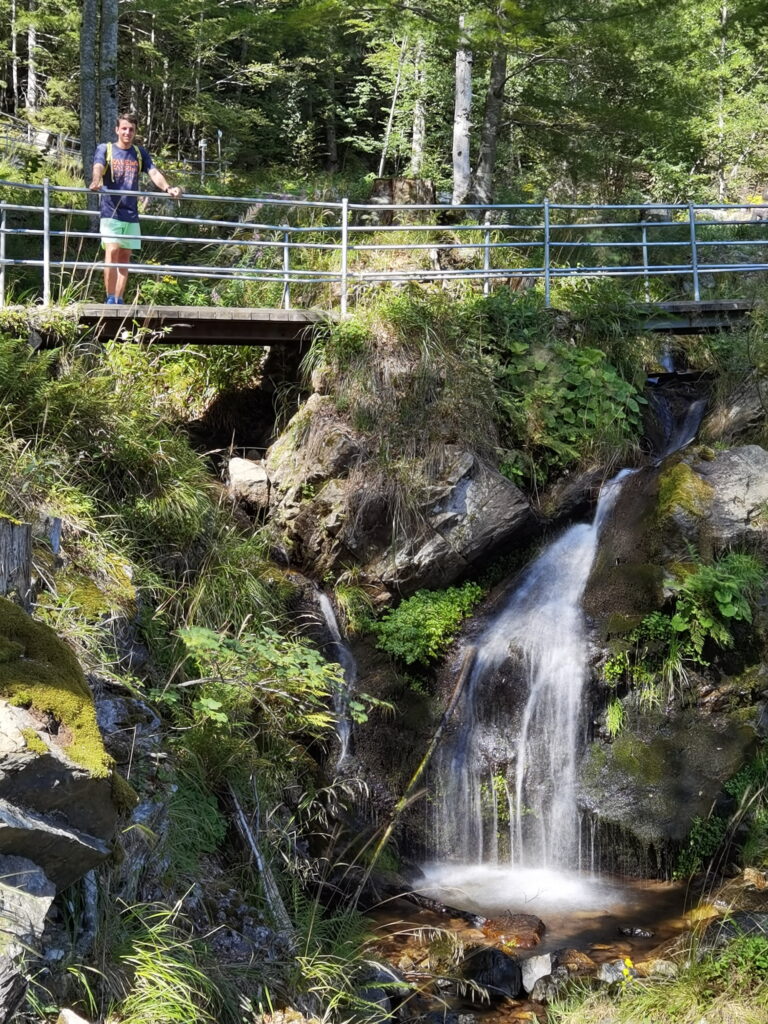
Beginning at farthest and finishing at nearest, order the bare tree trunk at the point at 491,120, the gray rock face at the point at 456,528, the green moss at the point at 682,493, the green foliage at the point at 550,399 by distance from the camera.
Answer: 1. the bare tree trunk at the point at 491,120
2. the green foliage at the point at 550,399
3. the gray rock face at the point at 456,528
4. the green moss at the point at 682,493

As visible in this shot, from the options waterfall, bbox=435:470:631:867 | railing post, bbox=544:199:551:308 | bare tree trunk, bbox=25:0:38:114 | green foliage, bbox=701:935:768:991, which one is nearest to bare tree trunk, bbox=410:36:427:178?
bare tree trunk, bbox=25:0:38:114

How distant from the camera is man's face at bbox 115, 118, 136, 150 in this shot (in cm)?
959

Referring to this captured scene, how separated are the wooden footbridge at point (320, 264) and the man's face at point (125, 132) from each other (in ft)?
2.25

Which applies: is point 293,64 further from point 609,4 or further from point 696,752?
point 696,752

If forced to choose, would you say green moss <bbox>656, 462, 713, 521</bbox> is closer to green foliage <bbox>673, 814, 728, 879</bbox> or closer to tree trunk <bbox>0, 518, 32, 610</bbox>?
green foliage <bbox>673, 814, 728, 879</bbox>

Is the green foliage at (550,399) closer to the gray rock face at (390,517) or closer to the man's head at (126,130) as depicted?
the gray rock face at (390,517)

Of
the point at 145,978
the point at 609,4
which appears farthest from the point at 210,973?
the point at 609,4

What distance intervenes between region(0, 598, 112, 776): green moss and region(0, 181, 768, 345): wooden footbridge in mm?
5383

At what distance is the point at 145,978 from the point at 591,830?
4667 millimetres

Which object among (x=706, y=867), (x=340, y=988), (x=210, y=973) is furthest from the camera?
(x=706, y=867)

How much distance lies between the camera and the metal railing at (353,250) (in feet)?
36.2

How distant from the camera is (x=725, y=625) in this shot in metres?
8.71

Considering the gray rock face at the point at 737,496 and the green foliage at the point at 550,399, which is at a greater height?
the green foliage at the point at 550,399

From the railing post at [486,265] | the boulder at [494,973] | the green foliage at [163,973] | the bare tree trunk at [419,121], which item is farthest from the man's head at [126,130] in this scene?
the bare tree trunk at [419,121]
